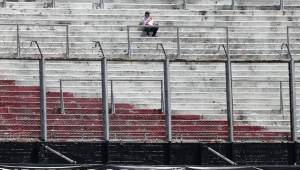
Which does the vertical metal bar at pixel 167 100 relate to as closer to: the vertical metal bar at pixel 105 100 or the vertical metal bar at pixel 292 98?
the vertical metal bar at pixel 105 100

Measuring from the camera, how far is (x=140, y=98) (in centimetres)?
2952

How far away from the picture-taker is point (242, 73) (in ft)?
104

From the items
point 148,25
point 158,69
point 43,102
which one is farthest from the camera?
point 148,25

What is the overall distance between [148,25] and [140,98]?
4267 millimetres

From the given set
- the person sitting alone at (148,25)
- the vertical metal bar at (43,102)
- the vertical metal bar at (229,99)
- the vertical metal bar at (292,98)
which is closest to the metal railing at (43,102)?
the vertical metal bar at (43,102)

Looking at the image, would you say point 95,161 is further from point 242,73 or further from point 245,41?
point 245,41

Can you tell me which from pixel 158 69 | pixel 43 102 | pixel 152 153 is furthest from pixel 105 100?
pixel 158 69

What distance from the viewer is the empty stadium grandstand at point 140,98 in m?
26.5

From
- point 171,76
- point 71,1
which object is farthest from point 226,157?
point 71,1

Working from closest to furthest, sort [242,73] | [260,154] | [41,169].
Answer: [41,169]
[260,154]
[242,73]

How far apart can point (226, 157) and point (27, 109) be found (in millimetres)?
3328

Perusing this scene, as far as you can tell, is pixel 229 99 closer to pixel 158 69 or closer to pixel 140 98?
pixel 158 69

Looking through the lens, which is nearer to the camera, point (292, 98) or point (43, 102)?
point (43, 102)

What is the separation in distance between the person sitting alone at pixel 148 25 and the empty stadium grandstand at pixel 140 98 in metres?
0.17
